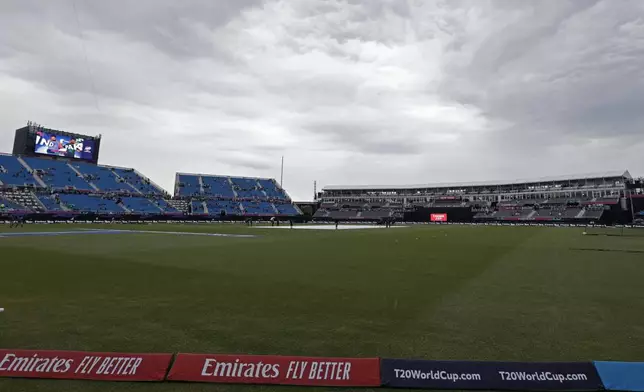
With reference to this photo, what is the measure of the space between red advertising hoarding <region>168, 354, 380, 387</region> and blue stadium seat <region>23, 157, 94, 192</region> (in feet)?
276

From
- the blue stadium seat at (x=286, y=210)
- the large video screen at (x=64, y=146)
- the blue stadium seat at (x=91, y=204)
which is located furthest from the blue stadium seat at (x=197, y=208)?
the large video screen at (x=64, y=146)

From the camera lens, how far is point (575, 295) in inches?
373

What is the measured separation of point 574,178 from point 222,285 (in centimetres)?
11109

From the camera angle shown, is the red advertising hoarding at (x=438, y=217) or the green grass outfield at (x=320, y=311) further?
the red advertising hoarding at (x=438, y=217)

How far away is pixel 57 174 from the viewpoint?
250 ft

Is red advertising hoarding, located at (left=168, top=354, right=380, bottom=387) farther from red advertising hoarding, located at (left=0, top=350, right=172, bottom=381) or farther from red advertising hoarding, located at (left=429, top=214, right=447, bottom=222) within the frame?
red advertising hoarding, located at (left=429, top=214, right=447, bottom=222)

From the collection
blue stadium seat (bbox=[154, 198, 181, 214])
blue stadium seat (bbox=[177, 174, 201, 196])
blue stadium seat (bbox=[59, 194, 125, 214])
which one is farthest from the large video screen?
blue stadium seat (bbox=[177, 174, 201, 196])

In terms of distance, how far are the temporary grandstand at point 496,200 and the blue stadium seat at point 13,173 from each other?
76136mm

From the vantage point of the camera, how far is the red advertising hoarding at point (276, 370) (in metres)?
4.51

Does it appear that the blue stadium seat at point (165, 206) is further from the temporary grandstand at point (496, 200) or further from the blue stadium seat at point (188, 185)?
the temporary grandstand at point (496, 200)

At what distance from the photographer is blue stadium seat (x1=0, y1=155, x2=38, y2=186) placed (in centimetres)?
6669

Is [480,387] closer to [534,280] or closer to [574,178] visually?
[534,280]

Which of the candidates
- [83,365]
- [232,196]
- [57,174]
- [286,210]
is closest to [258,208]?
[232,196]

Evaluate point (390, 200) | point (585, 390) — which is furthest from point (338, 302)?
point (390, 200)
